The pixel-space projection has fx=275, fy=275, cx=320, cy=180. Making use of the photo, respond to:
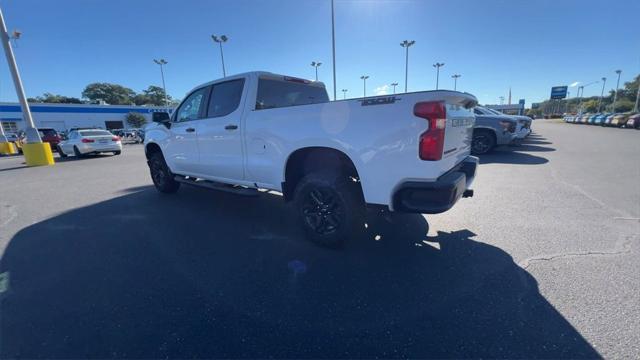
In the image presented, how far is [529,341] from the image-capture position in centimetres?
191

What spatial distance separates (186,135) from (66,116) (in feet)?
187

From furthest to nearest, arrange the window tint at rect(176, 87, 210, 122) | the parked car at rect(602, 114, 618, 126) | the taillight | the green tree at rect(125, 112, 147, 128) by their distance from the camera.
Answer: the green tree at rect(125, 112, 147, 128) < the parked car at rect(602, 114, 618, 126) < the window tint at rect(176, 87, 210, 122) < the taillight

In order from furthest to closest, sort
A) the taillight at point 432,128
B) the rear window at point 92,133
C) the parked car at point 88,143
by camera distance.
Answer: the rear window at point 92,133 → the parked car at point 88,143 → the taillight at point 432,128

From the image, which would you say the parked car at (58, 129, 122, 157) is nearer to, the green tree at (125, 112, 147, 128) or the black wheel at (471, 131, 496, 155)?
the black wheel at (471, 131, 496, 155)

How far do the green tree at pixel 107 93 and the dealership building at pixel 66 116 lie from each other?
36409 mm

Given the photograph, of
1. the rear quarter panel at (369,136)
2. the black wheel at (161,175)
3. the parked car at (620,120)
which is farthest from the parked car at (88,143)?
the parked car at (620,120)

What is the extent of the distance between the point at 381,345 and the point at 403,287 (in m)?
0.73

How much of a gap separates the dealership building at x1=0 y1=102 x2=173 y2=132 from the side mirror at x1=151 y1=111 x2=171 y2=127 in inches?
1505

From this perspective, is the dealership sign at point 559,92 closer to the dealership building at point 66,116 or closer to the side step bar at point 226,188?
the dealership building at point 66,116

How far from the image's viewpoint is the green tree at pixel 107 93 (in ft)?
259

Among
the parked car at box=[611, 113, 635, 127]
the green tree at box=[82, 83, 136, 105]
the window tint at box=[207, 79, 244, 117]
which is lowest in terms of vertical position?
the parked car at box=[611, 113, 635, 127]

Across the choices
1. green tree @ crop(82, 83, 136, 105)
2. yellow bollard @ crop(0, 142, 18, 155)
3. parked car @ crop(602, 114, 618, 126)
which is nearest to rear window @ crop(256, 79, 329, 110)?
yellow bollard @ crop(0, 142, 18, 155)

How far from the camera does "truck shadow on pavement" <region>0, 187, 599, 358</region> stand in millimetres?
1921

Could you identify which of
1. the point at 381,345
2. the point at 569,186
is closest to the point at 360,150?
the point at 381,345
